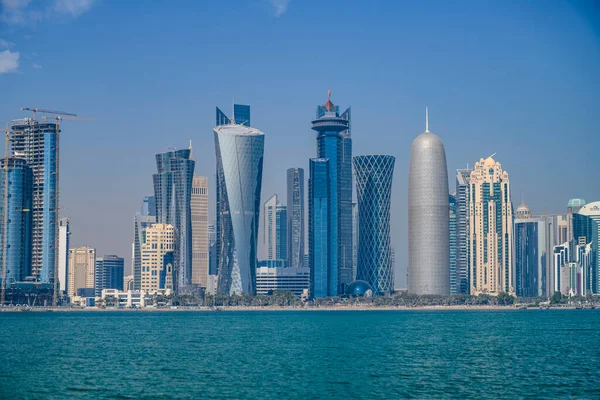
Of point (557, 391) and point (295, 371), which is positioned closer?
point (557, 391)

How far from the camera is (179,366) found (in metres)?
97.2

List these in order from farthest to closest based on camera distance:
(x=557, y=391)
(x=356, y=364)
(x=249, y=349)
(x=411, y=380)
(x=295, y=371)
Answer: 1. (x=249, y=349)
2. (x=356, y=364)
3. (x=295, y=371)
4. (x=411, y=380)
5. (x=557, y=391)

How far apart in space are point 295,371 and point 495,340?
52.2 m

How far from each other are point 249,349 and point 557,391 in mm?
53144

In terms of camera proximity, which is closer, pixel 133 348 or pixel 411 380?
pixel 411 380

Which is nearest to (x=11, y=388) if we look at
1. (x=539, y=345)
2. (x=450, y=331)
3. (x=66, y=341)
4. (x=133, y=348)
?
(x=133, y=348)

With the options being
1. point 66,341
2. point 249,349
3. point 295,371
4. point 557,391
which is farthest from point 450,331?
point 557,391

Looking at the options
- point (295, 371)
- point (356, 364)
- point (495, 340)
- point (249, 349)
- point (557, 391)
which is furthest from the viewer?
point (495, 340)

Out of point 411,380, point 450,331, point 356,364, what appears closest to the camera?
point 411,380

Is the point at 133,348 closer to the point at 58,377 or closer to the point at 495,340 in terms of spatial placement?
the point at 58,377

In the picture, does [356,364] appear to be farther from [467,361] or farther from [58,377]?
[58,377]

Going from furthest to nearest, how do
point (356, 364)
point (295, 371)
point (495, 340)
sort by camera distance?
point (495, 340) → point (356, 364) → point (295, 371)

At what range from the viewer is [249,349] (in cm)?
12275

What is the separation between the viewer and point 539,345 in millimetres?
127375
